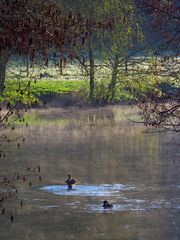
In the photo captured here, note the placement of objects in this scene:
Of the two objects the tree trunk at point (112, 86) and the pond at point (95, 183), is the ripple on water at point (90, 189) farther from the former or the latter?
the tree trunk at point (112, 86)

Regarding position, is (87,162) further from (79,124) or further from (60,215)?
(79,124)

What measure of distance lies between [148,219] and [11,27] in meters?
8.04

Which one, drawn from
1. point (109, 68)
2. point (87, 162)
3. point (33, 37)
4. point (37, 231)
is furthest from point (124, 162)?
point (109, 68)

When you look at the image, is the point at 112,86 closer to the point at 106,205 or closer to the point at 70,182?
the point at 70,182

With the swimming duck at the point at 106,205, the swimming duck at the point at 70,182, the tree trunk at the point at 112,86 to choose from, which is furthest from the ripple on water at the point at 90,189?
the tree trunk at the point at 112,86

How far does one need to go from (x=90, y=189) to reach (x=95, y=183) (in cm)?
70

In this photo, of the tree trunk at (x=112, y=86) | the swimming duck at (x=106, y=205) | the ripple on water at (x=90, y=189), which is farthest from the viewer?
the tree trunk at (x=112, y=86)

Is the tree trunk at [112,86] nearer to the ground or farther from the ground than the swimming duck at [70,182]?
farther from the ground

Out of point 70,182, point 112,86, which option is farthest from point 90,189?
point 112,86

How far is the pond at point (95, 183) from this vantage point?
54.6ft

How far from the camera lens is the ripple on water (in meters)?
19.9

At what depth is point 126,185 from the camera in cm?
2066

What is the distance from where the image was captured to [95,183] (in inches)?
830

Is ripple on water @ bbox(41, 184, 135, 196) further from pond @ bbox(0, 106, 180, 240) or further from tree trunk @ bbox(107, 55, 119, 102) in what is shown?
tree trunk @ bbox(107, 55, 119, 102)
